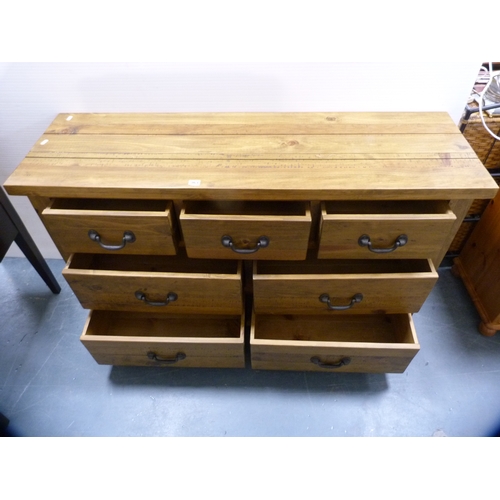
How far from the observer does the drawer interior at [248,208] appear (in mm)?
902

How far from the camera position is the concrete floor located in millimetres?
1068

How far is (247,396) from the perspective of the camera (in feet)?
3.69

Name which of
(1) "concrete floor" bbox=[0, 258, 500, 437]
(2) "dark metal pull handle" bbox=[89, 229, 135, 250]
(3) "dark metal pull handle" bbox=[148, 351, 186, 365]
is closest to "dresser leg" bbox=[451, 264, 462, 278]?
(1) "concrete floor" bbox=[0, 258, 500, 437]

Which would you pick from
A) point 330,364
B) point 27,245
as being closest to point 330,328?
point 330,364

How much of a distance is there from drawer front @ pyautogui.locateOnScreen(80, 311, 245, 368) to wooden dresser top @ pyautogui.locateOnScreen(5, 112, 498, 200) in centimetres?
42

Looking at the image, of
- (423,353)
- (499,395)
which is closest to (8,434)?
(423,353)

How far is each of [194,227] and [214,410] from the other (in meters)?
0.61

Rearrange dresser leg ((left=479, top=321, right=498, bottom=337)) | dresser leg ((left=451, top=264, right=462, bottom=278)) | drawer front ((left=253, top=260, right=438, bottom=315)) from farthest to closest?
dresser leg ((left=451, top=264, right=462, bottom=278)) → dresser leg ((left=479, top=321, right=498, bottom=337)) → drawer front ((left=253, top=260, right=438, bottom=315))

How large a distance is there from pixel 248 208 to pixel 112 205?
0.34 m

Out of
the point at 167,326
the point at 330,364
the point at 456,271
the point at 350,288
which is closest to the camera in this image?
the point at 350,288

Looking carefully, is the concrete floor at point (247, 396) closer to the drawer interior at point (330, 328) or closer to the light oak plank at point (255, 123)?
the drawer interior at point (330, 328)

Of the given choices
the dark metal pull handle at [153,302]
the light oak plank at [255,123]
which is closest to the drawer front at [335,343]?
the dark metal pull handle at [153,302]

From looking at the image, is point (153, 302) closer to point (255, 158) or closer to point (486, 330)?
point (255, 158)

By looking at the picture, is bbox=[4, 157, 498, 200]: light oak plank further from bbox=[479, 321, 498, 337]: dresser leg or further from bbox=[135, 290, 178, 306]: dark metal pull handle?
bbox=[479, 321, 498, 337]: dresser leg
